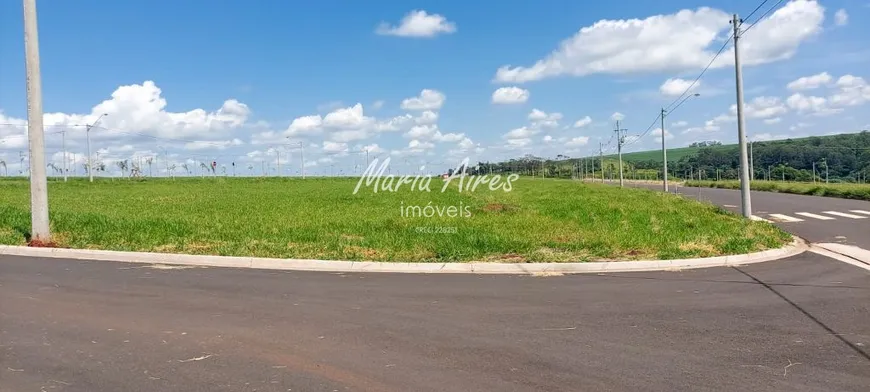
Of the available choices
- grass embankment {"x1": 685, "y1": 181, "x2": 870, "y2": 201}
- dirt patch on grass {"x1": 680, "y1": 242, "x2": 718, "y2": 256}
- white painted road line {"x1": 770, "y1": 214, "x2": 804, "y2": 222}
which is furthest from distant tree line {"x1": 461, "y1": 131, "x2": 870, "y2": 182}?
dirt patch on grass {"x1": 680, "y1": 242, "x2": 718, "y2": 256}

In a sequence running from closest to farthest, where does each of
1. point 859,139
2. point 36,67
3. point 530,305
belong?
point 530,305, point 36,67, point 859,139

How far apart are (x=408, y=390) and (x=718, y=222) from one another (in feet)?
52.0

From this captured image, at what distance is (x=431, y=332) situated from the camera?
6.24 m

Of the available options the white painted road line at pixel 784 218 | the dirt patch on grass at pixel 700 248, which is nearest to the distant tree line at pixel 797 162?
the white painted road line at pixel 784 218

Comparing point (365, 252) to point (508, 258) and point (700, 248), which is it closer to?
point (508, 258)

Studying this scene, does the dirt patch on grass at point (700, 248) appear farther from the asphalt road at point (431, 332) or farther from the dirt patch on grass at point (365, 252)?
the dirt patch on grass at point (365, 252)

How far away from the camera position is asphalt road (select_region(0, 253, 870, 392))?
15.9 feet

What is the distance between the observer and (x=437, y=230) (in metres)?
15.7

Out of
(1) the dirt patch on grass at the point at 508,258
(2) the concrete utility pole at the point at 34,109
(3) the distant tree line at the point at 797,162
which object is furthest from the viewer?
(3) the distant tree line at the point at 797,162

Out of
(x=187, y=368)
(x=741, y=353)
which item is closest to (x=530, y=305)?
(x=741, y=353)

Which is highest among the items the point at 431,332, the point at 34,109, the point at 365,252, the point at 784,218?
the point at 34,109

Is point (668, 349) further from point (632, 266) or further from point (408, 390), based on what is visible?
point (632, 266)

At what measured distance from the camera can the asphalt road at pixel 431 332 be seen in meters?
4.86

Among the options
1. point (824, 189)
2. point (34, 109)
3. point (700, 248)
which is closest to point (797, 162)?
point (824, 189)
